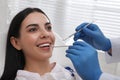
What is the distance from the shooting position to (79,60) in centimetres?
122

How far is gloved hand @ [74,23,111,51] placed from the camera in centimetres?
154

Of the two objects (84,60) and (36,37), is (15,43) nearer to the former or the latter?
(36,37)

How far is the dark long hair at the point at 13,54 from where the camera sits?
1.64 metres

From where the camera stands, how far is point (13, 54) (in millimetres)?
1686

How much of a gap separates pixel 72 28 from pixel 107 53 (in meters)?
0.79

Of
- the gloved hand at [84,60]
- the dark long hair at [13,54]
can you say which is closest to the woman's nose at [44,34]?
the dark long hair at [13,54]

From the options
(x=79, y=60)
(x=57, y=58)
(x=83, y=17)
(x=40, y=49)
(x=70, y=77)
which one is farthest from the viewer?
(x=83, y=17)

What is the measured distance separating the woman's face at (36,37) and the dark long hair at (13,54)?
5 centimetres

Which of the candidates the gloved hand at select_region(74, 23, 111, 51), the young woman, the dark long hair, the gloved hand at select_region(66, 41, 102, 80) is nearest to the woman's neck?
the young woman

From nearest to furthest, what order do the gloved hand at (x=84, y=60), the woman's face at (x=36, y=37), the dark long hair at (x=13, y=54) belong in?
the gloved hand at (x=84, y=60)
the woman's face at (x=36, y=37)
the dark long hair at (x=13, y=54)

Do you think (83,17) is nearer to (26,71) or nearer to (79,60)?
(26,71)

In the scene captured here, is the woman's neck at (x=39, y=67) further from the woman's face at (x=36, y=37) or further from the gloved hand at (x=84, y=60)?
the gloved hand at (x=84, y=60)

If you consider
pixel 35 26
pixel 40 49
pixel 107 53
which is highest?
pixel 35 26

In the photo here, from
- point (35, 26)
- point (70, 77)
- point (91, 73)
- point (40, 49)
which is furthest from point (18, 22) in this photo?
point (91, 73)
